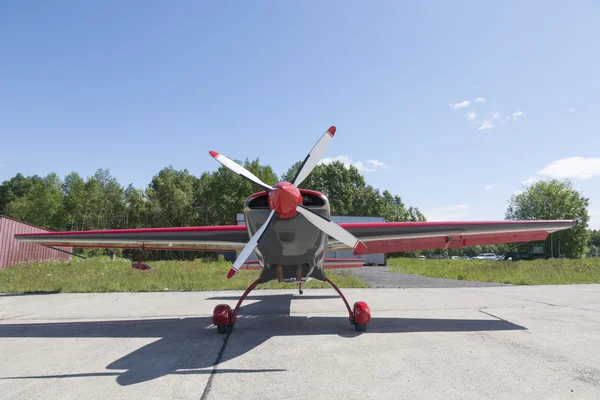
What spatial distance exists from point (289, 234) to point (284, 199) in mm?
881

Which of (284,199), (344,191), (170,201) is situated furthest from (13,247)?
(344,191)

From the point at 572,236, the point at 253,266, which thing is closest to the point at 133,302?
the point at 253,266

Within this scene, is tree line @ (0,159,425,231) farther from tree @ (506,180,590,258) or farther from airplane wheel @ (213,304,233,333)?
airplane wheel @ (213,304,233,333)

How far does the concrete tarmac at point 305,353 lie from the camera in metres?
3.69

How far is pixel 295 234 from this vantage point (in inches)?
238

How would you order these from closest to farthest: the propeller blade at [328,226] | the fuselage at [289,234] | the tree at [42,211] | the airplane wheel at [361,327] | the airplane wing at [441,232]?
the propeller blade at [328,226] < the fuselage at [289,234] < the airplane wheel at [361,327] < the airplane wing at [441,232] < the tree at [42,211]

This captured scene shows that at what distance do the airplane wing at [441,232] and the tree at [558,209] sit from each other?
63353 millimetres

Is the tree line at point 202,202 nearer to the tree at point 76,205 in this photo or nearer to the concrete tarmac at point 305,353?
the tree at point 76,205

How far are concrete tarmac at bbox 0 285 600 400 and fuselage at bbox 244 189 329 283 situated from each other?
1.50m

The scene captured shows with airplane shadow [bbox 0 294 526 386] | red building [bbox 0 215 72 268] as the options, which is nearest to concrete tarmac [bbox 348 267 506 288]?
airplane shadow [bbox 0 294 526 386]

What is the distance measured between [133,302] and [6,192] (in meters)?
99.3

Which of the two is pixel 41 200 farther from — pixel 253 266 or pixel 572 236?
pixel 572 236

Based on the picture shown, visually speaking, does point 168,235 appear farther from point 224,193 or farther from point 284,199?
point 224,193

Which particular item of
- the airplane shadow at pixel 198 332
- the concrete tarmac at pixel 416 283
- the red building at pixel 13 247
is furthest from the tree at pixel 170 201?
the airplane shadow at pixel 198 332
